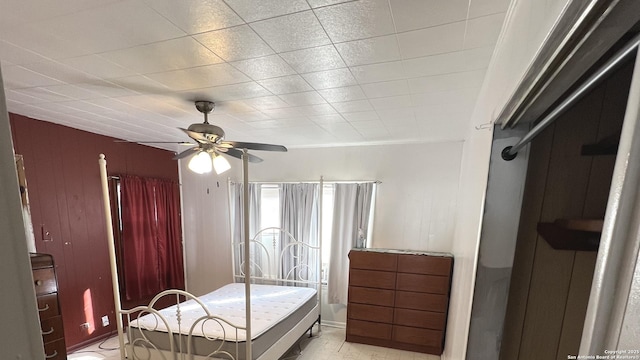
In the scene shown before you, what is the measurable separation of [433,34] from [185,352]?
2.64 meters

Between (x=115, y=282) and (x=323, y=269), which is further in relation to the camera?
(x=323, y=269)

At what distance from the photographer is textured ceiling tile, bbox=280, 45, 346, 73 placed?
126cm

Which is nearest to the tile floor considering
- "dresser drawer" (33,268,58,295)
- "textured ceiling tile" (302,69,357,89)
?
"dresser drawer" (33,268,58,295)

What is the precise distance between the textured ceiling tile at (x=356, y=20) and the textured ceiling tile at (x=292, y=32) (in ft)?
0.13

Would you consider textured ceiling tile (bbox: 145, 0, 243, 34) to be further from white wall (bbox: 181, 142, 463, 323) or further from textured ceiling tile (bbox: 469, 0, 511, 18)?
white wall (bbox: 181, 142, 463, 323)

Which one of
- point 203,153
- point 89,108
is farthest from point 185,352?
point 89,108

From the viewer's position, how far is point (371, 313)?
2945mm

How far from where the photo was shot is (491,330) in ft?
3.33

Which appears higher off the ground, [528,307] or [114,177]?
[114,177]

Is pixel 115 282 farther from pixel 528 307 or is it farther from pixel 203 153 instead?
pixel 528 307

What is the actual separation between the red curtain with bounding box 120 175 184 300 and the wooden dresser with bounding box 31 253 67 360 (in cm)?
89

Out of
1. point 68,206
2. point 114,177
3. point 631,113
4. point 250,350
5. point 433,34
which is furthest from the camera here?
point 114,177

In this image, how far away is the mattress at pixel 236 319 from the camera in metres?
1.94

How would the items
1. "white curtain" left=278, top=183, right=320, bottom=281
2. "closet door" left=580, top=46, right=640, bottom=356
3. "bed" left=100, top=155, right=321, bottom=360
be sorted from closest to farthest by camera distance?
1. "closet door" left=580, top=46, right=640, bottom=356
2. "bed" left=100, top=155, right=321, bottom=360
3. "white curtain" left=278, top=183, right=320, bottom=281
